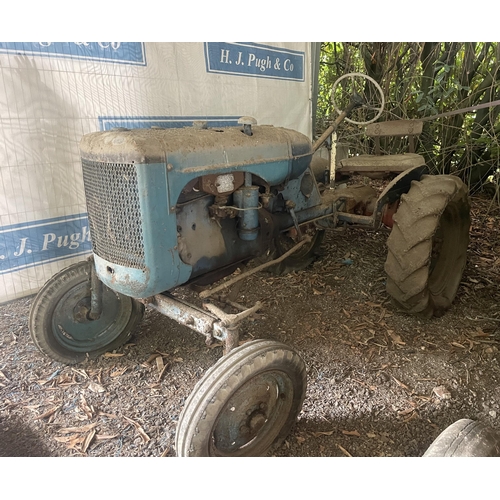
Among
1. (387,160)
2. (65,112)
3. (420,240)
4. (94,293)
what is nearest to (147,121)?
(65,112)

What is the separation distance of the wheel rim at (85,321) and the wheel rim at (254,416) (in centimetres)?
89

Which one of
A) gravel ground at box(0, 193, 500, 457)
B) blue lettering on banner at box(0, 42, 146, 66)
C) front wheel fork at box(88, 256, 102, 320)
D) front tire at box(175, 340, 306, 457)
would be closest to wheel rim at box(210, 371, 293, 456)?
front tire at box(175, 340, 306, 457)

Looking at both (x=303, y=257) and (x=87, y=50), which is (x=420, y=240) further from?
(x=87, y=50)

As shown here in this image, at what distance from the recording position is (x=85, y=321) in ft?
6.31

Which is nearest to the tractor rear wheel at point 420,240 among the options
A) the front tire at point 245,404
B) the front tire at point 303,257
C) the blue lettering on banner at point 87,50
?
the front tire at point 303,257

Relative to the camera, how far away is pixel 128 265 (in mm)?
1455

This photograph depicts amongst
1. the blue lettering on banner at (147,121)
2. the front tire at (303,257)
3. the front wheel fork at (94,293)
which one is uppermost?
the blue lettering on banner at (147,121)

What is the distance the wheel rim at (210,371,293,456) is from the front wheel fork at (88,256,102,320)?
33.8 inches

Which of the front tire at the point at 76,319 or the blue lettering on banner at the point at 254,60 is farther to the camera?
the blue lettering on banner at the point at 254,60

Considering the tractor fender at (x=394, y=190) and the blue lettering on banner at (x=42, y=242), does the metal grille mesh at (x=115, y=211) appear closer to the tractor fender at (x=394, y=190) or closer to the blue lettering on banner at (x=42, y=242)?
the blue lettering on banner at (x=42, y=242)

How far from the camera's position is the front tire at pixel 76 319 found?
178 cm

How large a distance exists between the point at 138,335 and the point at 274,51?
7.93 ft

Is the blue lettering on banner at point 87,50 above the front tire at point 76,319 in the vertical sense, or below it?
above

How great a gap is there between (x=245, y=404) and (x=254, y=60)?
→ 8.50 feet
